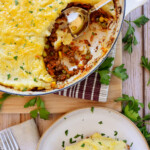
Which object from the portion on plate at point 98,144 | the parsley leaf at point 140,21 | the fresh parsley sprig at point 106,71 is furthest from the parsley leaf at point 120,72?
the portion on plate at point 98,144

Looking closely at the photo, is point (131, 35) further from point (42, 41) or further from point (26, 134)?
point (26, 134)

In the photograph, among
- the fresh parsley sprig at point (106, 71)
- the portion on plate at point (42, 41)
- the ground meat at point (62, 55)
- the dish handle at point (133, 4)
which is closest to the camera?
the dish handle at point (133, 4)

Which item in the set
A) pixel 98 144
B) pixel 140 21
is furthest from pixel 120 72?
pixel 98 144

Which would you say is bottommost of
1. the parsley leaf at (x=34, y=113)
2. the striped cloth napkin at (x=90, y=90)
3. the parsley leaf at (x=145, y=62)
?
the parsley leaf at (x=34, y=113)

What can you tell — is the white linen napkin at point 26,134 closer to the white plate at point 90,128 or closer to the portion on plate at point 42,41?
the white plate at point 90,128

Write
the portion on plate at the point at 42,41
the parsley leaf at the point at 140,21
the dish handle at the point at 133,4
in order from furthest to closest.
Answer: the parsley leaf at the point at 140,21, the portion on plate at the point at 42,41, the dish handle at the point at 133,4

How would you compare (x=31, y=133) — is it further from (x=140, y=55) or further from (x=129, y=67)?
(x=140, y=55)
